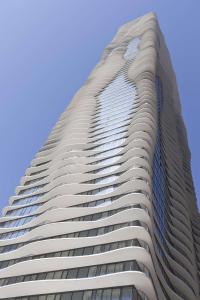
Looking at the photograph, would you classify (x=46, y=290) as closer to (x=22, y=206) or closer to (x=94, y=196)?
(x=94, y=196)

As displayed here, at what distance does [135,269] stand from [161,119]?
73.2m

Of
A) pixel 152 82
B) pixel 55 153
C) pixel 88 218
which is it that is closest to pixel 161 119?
pixel 152 82

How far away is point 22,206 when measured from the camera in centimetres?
9300

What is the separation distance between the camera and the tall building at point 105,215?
6041 centimetres

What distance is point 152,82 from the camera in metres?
128

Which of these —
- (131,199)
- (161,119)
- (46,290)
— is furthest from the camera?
(161,119)

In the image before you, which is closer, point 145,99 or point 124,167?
point 124,167

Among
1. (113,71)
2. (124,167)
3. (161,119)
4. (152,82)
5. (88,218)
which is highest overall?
(113,71)

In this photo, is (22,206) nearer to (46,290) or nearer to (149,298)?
(46,290)

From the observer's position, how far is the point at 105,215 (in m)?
72.2

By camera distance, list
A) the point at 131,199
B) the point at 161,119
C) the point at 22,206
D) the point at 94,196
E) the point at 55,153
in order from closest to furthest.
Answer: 1. the point at 131,199
2. the point at 94,196
3. the point at 22,206
4. the point at 55,153
5. the point at 161,119

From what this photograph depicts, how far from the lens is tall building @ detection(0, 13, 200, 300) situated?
198 feet

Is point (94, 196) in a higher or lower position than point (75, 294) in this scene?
higher

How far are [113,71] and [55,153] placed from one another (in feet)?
207
